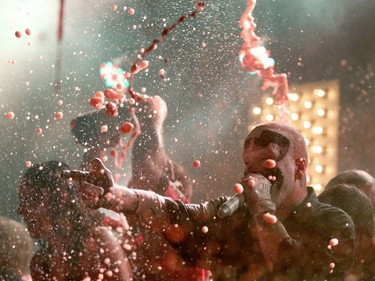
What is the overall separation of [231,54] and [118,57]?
1.41 m

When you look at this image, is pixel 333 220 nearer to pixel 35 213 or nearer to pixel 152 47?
pixel 35 213

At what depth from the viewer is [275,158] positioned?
3.16 m

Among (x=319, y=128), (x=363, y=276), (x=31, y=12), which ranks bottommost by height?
(x=319, y=128)

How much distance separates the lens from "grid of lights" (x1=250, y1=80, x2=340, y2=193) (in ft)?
21.8

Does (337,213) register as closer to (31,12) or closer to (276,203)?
(276,203)

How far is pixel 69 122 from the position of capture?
15.4 ft

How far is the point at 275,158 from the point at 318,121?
12.2ft

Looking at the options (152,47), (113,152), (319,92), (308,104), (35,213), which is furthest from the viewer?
(319,92)

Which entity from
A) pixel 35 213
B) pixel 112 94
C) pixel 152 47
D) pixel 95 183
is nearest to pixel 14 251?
pixel 35 213

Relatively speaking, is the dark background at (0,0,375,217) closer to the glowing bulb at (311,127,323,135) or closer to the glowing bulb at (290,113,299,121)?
the glowing bulb at (290,113,299,121)

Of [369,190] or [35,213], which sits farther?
[369,190]

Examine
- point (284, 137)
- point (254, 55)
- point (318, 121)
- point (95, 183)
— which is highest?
point (95, 183)

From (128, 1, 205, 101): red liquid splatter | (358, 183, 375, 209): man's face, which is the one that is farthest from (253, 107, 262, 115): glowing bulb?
(358, 183, 375, 209): man's face

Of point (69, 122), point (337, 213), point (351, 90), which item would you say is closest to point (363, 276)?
point (337, 213)
